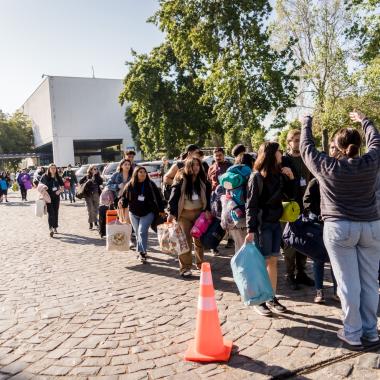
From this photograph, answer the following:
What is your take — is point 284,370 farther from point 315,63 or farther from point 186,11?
point 315,63

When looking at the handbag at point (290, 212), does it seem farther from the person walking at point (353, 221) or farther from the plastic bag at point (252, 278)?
the person walking at point (353, 221)

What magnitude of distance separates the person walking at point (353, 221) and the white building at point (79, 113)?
2008 inches

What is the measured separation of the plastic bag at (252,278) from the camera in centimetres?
406

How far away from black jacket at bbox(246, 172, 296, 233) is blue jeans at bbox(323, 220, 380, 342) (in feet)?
2.85

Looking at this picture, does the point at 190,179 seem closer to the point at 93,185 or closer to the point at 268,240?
the point at 268,240

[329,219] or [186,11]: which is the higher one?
[186,11]

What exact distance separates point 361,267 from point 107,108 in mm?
54422

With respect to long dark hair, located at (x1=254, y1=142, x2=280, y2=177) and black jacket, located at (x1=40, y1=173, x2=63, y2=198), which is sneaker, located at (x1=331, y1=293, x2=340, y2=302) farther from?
black jacket, located at (x1=40, y1=173, x2=63, y2=198)

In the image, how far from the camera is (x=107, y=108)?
181 feet

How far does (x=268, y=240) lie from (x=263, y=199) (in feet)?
1.52

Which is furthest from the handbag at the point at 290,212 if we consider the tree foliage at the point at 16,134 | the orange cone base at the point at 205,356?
the tree foliage at the point at 16,134

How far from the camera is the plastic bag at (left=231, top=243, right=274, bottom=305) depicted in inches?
160

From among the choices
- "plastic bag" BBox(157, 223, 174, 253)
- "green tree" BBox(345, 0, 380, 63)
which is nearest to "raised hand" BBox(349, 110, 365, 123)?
"plastic bag" BBox(157, 223, 174, 253)

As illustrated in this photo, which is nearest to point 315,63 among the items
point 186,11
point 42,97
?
point 186,11
